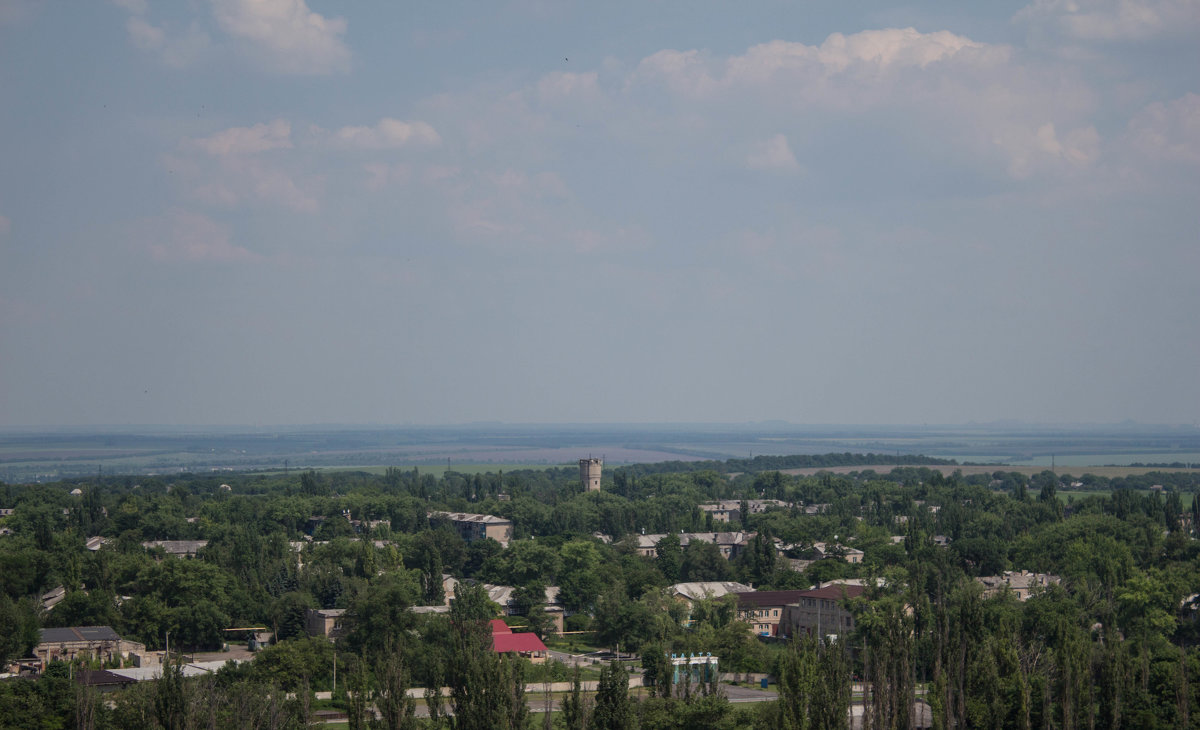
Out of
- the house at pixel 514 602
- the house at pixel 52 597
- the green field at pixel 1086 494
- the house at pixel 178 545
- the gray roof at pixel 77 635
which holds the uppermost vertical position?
the green field at pixel 1086 494

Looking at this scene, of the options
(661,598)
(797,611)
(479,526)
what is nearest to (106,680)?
(661,598)

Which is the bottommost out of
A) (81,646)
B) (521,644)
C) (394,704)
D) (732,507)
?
(521,644)

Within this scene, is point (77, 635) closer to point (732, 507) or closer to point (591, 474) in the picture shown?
point (732, 507)

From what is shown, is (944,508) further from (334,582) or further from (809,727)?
(809,727)

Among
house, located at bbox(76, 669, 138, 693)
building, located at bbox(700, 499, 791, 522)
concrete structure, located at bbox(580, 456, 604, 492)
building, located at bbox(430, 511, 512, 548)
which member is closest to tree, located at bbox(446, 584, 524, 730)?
house, located at bbox(76, 669, 138, 693)

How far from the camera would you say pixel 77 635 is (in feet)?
164

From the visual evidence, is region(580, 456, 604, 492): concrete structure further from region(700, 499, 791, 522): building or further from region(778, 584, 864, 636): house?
region(778, 584, 864, 636): house

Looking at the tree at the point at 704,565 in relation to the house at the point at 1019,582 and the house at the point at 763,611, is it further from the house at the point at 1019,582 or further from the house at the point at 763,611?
the house at the point at 1019,582

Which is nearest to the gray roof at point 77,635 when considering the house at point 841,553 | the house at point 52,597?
the house at point 52,597

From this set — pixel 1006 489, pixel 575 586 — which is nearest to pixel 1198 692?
pixel 575 586

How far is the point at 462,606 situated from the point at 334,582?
39.3ft

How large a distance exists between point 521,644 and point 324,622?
872 cm

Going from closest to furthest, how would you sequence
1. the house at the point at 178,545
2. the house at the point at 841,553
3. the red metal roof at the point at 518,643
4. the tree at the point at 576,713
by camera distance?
the tree at the point at 576,713
the red metal roof at the point at 518,643
the house at the point at 841,553
the house at the point at 178,545

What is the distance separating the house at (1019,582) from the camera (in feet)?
200
